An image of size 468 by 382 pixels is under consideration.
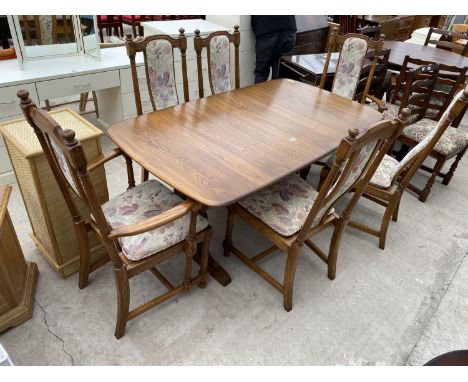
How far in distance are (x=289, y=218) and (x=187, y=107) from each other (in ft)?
2.95

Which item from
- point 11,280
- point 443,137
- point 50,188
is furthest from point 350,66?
point 11,280

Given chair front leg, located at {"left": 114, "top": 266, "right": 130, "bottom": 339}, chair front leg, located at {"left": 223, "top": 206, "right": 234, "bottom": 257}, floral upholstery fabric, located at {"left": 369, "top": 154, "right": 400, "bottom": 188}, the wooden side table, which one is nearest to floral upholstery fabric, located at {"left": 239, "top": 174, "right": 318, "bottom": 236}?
chair front leg, located at {"left": 223, "top": 206, "right": 234, "bottom": 257}

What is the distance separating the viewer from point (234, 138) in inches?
69.1

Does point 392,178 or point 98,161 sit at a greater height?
point 98,161

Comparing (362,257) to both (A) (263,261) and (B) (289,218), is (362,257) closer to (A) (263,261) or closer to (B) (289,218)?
(A) (263,261)

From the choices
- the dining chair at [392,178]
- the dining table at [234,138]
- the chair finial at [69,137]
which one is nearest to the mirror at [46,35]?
the dining table at [234,138]

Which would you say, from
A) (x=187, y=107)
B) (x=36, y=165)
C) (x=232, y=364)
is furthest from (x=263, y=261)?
(x=36, y=165)

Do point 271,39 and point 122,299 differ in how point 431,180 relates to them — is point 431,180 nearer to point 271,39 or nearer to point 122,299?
point 271,39

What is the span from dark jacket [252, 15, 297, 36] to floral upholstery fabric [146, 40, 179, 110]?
161cm

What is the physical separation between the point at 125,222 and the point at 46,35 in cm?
186

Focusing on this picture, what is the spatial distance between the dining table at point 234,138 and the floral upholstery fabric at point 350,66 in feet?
1.11

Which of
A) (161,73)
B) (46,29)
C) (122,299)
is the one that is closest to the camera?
(122,299)

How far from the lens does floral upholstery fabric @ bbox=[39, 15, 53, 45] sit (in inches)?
96.4

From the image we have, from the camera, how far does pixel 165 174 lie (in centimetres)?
Result: 145
